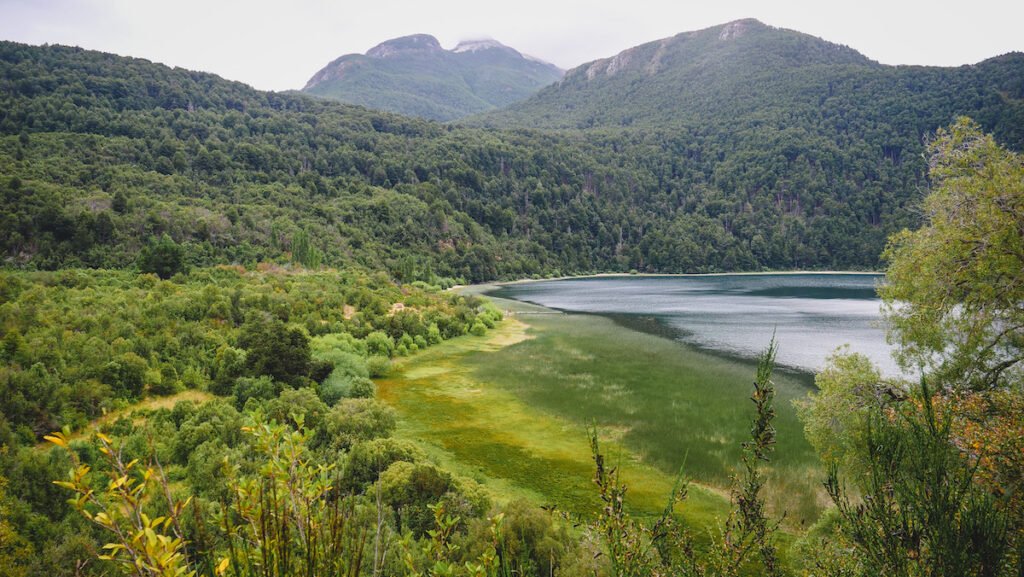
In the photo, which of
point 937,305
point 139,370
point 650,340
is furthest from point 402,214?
point 937,305

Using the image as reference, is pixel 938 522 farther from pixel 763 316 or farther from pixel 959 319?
pixel 763 316

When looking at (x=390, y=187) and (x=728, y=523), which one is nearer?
(x=728, y=523)

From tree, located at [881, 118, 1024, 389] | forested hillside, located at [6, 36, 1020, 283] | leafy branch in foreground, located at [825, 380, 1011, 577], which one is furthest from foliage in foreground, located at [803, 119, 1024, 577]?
forested hillside, located at [6, 36, 1020, 283]

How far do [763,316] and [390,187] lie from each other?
10301 centimetres

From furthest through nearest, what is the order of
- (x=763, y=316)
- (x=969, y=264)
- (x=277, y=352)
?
(x=763, y=316)
(x=277, y=352)
(x=969, y=264)

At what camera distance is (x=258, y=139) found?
117 meters

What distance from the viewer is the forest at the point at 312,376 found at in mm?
3035

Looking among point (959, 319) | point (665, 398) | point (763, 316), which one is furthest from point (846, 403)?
point (763, 316)

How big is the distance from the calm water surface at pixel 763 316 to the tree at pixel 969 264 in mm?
2080

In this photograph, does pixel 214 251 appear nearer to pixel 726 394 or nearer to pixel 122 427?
pixel 122 427

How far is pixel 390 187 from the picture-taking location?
5182 inches

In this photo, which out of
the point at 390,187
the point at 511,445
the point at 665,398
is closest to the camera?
the point at 511,445

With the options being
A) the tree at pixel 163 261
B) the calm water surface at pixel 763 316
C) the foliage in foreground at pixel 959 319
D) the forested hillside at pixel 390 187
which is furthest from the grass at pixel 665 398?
the forested hillside at pixel 390 187

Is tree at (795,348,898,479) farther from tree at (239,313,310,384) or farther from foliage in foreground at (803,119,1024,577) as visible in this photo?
tree at (239,313,310,384)
